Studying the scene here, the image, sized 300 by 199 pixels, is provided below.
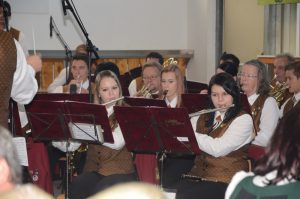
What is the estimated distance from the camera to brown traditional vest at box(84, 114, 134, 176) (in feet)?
13.1

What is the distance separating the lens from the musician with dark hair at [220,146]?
366 cm

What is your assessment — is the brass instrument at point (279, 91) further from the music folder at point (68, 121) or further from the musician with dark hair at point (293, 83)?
the music folder at point (68, 121)

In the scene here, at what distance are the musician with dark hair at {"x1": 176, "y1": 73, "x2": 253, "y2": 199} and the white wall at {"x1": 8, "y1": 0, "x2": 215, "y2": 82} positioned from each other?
5.08m

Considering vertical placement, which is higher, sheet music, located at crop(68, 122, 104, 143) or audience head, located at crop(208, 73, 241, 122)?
audience head, located at crop(208, 73, 241, 122)

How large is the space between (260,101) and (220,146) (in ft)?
3.71

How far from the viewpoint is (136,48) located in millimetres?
9273

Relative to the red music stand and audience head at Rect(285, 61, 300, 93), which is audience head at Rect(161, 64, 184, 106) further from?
audience head at Rect(285, 61, 300, 93)

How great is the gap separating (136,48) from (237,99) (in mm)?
5498

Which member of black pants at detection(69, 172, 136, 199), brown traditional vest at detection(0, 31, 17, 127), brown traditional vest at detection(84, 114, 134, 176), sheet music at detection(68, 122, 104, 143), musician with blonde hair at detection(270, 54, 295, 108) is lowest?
black pants at detection(69, 172, 136, 199)

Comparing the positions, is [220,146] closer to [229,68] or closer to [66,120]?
[66,120]

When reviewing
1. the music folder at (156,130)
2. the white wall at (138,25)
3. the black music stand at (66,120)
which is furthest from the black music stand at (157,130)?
the white wall at (138,25)

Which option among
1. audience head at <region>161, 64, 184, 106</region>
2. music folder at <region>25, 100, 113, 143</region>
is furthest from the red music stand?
music folder at <region>25, 100, 113, 143</region>

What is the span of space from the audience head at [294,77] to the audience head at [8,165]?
13.2 feet

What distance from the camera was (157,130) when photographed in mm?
3629
